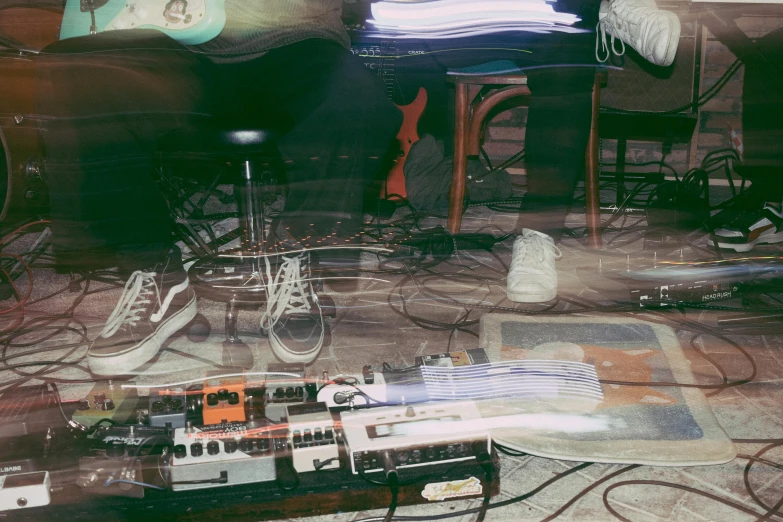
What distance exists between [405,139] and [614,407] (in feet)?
6.21

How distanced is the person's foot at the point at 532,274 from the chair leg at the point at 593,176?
14.7 inches

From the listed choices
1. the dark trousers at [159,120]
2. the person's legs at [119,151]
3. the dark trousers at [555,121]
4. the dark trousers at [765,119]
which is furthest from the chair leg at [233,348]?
the dark trousers at [765,119]

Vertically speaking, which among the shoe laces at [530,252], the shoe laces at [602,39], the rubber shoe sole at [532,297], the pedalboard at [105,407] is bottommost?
the rubber shoe sole at [532,297]

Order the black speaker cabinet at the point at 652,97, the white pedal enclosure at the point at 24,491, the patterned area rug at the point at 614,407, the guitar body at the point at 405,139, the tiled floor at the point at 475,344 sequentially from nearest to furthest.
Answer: the white pedal enclosure at the point at 24,491 < the tiled floor at the point at 475,344 < the patterned area rug at the point at 614,407 < the black speaker cabinet at the point at 652,97 < the guitar body at the point at 405,139

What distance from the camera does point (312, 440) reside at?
1.02 metres

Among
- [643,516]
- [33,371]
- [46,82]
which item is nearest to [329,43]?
[46,82]

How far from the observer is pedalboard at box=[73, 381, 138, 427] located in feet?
3.67


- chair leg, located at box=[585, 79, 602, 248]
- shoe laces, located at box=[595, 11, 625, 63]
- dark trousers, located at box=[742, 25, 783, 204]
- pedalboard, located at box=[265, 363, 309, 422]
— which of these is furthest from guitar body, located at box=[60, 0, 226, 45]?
dark trousers, located at box=[742, 25, 783, 204]

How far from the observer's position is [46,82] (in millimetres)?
1460

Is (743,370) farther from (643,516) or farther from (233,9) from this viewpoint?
(233,9)

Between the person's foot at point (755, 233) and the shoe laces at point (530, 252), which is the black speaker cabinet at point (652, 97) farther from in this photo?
the shoe laces at point (530, 252)

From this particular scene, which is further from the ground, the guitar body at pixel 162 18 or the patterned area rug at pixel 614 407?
the guitar body at pixel 162 18

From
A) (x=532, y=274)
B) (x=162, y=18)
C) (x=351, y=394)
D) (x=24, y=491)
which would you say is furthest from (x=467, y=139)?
(x=24, y=491)

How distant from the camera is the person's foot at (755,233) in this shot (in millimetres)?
2289
